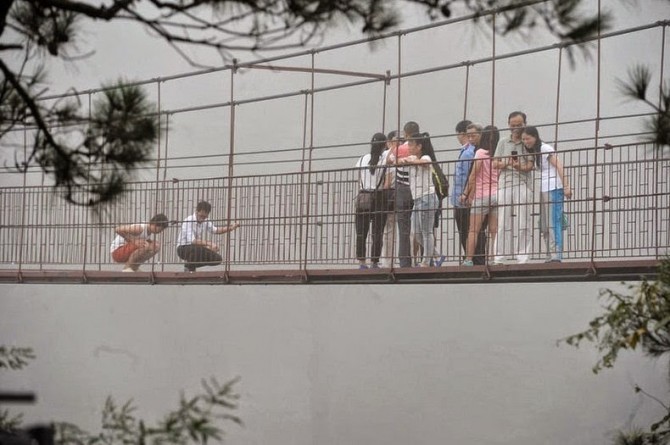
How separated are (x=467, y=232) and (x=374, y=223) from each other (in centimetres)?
85

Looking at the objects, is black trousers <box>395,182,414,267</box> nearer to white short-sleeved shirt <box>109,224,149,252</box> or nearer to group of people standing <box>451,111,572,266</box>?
group of people standing <box>451,111,572,266</box>

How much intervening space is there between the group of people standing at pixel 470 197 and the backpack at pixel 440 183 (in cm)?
3

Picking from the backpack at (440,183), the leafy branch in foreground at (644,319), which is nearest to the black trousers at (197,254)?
the backpack at (440,183)

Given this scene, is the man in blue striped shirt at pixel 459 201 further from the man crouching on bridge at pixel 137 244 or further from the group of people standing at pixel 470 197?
the man crouching on bridge at pixel 137 244

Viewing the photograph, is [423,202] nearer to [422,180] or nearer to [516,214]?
[422,180]

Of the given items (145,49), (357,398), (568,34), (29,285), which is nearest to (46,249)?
(29,285)

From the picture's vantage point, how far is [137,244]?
551 inches

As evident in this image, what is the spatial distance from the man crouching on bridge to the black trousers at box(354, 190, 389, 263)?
7.10ft

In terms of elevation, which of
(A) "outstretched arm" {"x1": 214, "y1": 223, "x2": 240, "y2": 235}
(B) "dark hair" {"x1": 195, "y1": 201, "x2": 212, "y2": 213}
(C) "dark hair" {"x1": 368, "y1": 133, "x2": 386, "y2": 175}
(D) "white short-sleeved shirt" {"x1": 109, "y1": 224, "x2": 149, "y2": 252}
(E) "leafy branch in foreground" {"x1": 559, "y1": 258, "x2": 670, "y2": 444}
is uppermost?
(C) "dark hair" {"x1": 368, "y1": 133, "x2": 386, "y2": 175}

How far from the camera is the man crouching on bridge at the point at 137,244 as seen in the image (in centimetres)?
1380

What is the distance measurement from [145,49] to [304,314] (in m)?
4.24

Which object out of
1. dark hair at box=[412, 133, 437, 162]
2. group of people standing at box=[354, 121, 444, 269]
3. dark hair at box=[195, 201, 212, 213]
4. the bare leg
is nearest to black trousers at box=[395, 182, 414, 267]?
group of people standing at box=[354, 121, 444, 269]

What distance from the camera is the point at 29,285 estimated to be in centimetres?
1582

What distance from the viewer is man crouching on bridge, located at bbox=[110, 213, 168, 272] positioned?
13797 millimetres
